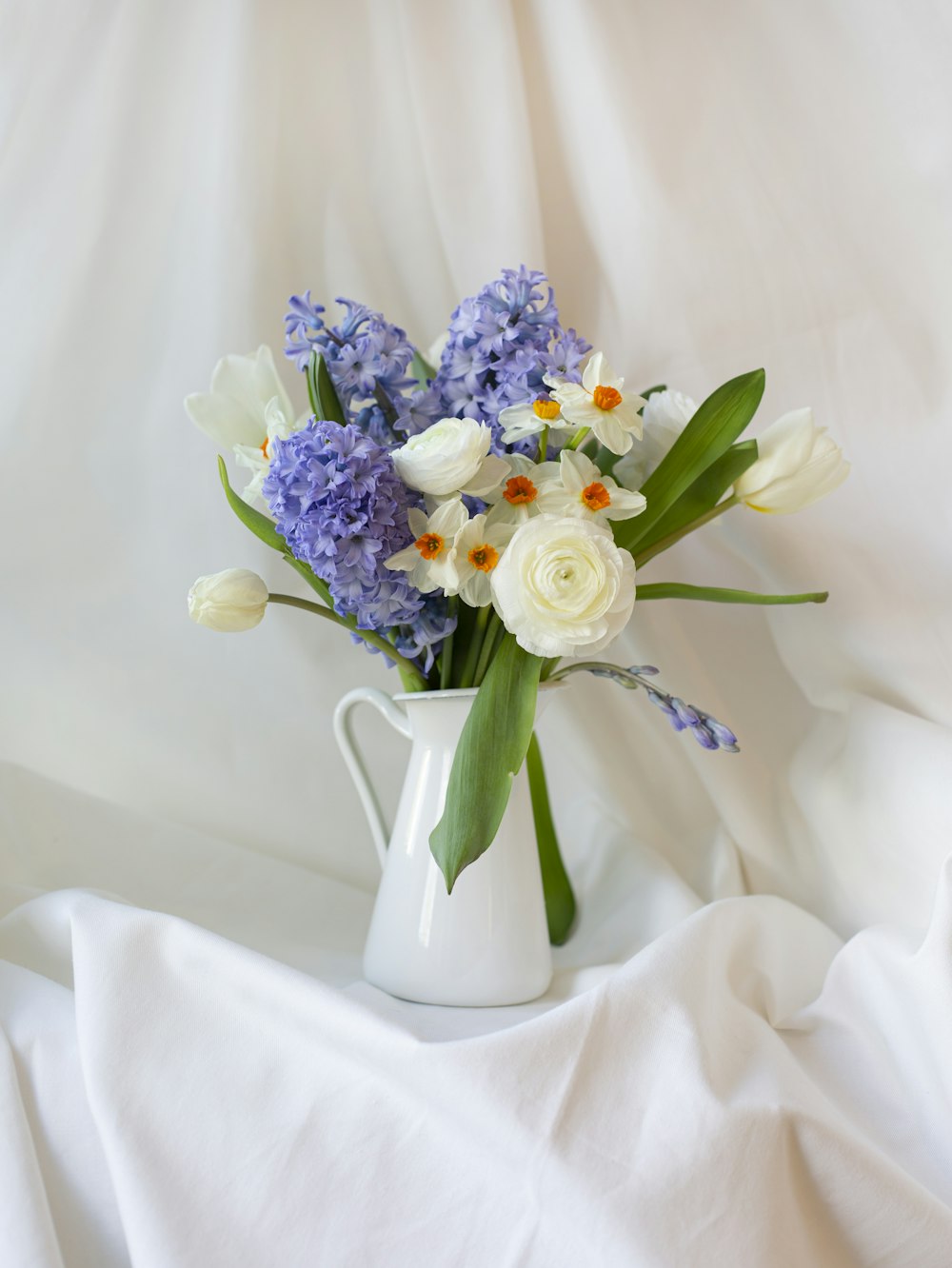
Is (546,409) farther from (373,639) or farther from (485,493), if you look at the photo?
(373,639)

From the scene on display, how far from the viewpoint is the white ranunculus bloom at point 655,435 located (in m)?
0.75

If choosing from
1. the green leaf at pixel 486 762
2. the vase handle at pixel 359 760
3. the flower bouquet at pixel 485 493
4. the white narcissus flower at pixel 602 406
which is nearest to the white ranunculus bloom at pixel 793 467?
the flower bouquet at pixel 485 493

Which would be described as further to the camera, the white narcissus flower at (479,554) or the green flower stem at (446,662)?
the green flower stem at (446,662)

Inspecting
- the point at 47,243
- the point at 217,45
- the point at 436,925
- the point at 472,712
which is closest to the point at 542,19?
the point at 217,45

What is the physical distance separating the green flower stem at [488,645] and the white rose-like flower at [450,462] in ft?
0.36

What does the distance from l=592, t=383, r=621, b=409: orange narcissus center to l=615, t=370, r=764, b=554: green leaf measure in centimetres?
10

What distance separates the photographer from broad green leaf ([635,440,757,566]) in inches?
28.7

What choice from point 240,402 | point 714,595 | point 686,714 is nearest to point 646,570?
point 714,595

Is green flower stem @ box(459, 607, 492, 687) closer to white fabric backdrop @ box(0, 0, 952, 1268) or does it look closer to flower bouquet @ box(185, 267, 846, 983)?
flower bouquet @ box(185, 267, 846, 983)

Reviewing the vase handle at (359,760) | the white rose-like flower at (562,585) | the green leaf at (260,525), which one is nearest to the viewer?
the white rose-like flower at (562,585)

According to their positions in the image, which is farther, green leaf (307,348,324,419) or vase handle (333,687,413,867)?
vase handle (333,687,413,867)

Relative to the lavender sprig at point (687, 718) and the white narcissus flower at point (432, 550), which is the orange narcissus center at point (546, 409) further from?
the lavender sprig at point (687, 718)

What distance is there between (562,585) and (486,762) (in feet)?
0.41

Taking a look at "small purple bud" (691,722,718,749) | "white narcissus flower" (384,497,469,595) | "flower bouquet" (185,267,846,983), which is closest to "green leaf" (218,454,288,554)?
"flower bouquet" (185,267,846,983)
